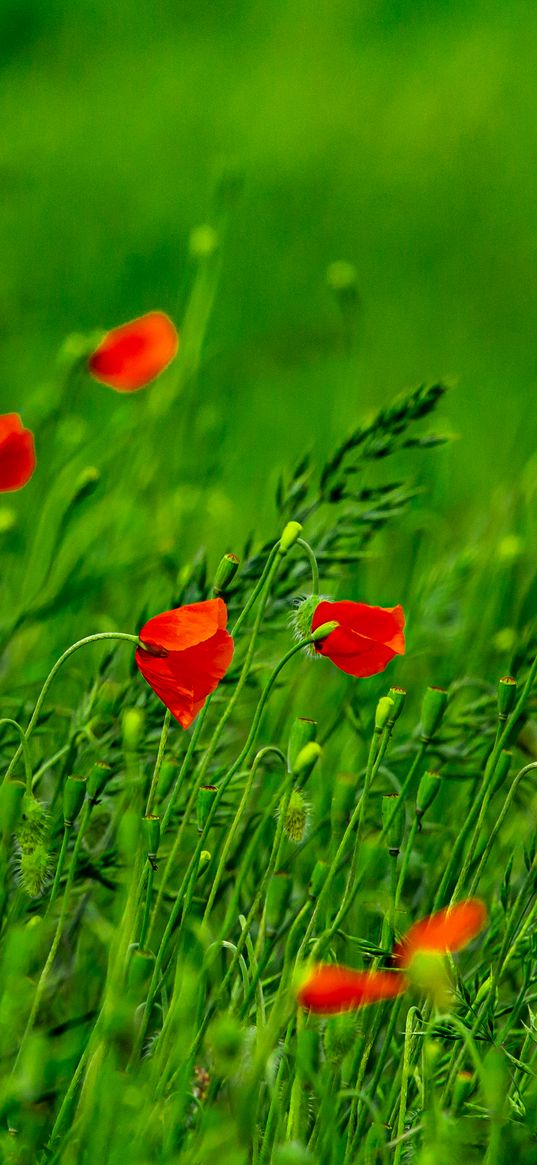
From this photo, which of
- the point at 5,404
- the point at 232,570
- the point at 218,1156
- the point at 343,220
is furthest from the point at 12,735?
the point at 343,220

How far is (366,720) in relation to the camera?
116 cm

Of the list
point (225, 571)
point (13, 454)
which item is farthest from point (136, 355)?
point (225, 571)

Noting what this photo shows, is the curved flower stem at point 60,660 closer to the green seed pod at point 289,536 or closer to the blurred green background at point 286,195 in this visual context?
the green seed pod at point 289,536

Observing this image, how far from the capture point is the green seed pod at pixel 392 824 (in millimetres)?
851

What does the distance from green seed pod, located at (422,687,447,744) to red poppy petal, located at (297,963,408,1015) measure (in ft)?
0.46

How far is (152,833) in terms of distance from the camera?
797 millimetres

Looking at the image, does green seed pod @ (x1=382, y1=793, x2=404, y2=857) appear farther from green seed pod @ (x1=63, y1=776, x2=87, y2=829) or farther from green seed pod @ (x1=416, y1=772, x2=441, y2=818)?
green seed pod @ (x1=63, y1=776, x2=87, y2=829)

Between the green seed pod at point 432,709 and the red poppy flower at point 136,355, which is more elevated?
the red poppy flower at point 136,355

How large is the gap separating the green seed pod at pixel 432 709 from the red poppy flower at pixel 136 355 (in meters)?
0.60

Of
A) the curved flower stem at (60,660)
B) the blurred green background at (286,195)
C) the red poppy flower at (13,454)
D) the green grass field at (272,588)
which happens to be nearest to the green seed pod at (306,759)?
the green grass field at (272,588)

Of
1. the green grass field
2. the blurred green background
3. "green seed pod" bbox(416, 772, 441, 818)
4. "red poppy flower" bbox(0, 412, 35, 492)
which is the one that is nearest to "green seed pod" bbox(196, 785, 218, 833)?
the green grass field

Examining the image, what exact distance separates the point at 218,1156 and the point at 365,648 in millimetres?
283

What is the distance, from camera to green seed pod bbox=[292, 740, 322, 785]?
76 centimetres

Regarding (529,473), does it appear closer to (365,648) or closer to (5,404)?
(365,648)
